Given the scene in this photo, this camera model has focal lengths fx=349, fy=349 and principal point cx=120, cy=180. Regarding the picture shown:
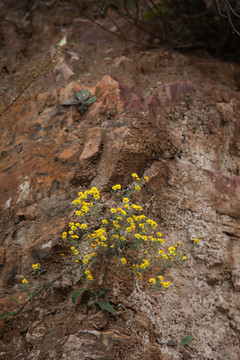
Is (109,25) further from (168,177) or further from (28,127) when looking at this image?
(168,177)

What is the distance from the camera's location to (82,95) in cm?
366

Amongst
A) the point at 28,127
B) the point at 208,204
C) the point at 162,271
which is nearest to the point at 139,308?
the point at 162,271

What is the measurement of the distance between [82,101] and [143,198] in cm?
125

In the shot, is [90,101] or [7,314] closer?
[7,314]

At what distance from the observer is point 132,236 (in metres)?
2.73

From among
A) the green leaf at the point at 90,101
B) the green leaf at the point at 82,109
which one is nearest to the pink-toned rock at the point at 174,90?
the green leaf at the point at 90,101

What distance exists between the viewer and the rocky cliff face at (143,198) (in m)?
2.53

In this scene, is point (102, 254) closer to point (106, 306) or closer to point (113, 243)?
point (113, 243)

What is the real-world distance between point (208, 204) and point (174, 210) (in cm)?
35

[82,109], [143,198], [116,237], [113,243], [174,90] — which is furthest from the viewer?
[174,90]

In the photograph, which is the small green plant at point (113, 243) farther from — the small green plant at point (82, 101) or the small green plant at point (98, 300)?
the small green plant at point (82, 101)

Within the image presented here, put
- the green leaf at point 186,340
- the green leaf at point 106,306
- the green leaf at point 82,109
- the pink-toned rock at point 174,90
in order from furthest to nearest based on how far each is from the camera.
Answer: the pink-toned rock at point 174,90 < the green leaf at point 82,109 < the green leaf at point 186,340 < the green leaf at point 106,306

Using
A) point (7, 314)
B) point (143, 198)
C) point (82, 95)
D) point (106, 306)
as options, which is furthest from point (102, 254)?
point (82, 95)

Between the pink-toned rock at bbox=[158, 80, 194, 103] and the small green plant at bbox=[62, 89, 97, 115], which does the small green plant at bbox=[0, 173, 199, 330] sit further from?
the pink-toned rock at bbox=[158, 80, 194, 103]
